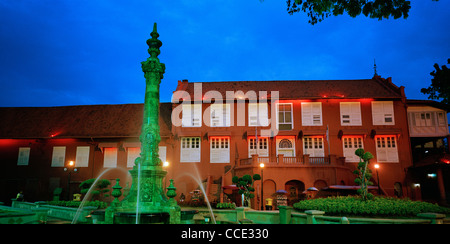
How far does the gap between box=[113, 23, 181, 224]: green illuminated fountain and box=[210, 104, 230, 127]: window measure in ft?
45.3

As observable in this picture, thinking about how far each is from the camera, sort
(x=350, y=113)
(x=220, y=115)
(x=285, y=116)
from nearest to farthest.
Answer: (x=350, y=113) < (x=285, y=116) < (x=220, y=115)

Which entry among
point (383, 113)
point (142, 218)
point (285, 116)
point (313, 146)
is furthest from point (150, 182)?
point (383, 113)

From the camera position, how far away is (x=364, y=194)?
54.6 feet

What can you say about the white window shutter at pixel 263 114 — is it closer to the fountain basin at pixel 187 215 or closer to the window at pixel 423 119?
the window at pixel 423 119

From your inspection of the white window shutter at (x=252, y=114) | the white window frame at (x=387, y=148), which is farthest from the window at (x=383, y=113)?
the white window shutter at (x=252, y=114)

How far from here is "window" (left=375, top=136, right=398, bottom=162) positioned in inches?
1118

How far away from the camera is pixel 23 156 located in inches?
1232

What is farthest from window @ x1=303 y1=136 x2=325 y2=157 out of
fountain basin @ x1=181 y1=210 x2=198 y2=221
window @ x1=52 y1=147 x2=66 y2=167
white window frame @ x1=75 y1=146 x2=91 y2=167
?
window @ x1=52 y1=147 x2=66 y2=167

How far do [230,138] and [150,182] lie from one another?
49.9ft

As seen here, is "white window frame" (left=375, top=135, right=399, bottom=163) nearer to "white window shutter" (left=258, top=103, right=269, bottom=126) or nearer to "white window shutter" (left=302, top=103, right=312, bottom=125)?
"white window shutter" (left=302, top=103, right=312, bottom=125)

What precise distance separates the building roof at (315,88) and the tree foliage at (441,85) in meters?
15.0

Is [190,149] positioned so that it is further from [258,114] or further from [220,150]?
[258,114]
